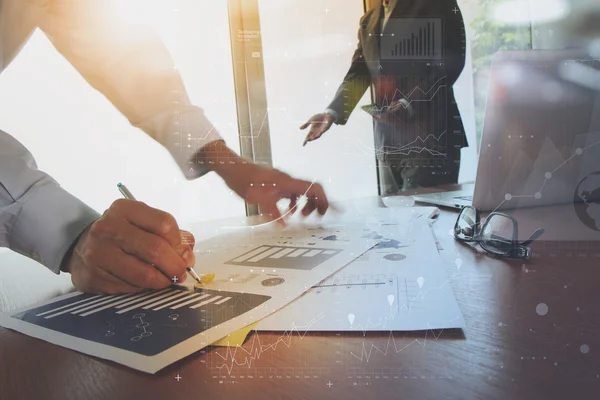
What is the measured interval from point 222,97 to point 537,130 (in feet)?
1.32

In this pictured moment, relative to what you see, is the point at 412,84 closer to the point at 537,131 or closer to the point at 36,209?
the point at 537,131

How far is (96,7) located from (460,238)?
472 mm

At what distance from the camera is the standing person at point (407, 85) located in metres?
0.44

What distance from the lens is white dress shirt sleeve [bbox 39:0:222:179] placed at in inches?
15.2

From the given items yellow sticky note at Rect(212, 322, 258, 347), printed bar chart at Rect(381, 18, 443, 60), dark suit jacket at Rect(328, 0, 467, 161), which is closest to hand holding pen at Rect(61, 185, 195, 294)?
yellow sticky note at Rect(212, 322, 258, 347)

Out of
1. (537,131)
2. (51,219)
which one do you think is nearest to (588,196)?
(537,131)

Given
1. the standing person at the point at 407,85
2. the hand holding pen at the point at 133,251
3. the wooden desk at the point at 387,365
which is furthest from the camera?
the standing person at the point at 407,85

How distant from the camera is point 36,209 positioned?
1.20 ft

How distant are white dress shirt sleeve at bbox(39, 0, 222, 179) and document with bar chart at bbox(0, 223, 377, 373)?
12 centimetres

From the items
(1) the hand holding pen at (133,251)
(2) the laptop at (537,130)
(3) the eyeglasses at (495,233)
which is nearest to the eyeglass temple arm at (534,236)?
(3) the eyeglasses at (495,233)

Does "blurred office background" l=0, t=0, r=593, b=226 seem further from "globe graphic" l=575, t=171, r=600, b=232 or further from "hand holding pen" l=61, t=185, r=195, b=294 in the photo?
"globe graphic" l=575, t=171, r=600, b=232

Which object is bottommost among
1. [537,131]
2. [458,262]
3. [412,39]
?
[458,262]

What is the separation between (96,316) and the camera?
0.95 feet

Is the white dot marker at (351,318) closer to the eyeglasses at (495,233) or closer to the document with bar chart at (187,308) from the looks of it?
the document with bar chart at (187,308)
